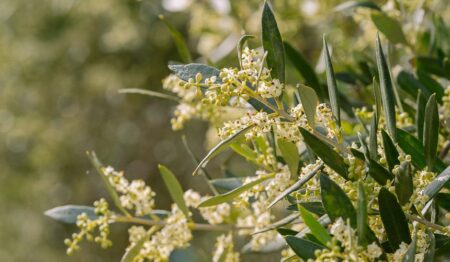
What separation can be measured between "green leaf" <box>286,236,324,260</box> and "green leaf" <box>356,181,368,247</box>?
0.08 m

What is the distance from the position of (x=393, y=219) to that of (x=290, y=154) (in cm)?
24

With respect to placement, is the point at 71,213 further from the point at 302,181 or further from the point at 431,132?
the point at 431,132

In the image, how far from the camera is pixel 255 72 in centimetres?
97

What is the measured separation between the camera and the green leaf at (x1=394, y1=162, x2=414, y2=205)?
2.99 ft

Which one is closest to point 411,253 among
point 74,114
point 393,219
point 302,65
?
point 393,219

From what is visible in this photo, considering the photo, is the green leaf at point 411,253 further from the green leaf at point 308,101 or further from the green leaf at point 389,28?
the green leaf at point 389,28

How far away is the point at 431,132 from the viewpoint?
1.04 m

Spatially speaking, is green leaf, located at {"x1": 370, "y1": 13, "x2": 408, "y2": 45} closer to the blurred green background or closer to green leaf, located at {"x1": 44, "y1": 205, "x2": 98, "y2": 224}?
green leaf, located at {"x1": 44, "y1": 205, "x2": 98, "y2": 224}

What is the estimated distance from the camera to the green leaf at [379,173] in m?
0.94

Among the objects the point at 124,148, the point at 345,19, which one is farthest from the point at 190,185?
the point at 345,19

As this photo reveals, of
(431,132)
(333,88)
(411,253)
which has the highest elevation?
(333,88)

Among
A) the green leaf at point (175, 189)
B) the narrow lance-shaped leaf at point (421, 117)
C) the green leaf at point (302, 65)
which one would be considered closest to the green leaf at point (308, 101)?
the narrow lance-shaped leaf at point (421, 117)

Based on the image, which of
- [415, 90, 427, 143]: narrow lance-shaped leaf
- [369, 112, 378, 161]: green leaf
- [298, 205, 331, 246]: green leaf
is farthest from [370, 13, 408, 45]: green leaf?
[298, 205, 331, 246]: green leaf

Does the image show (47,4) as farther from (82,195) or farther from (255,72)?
(255,72)
